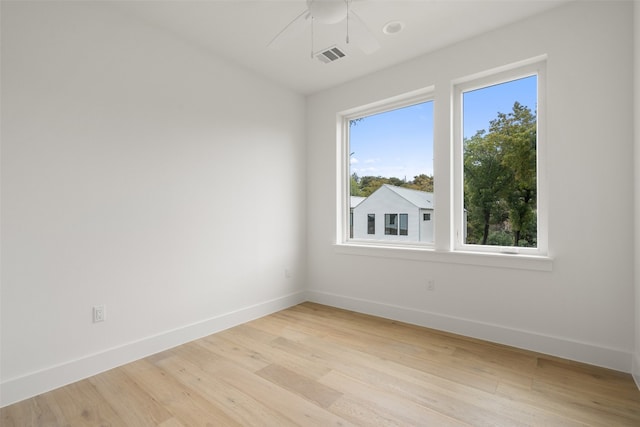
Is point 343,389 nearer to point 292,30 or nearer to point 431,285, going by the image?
point 431,285

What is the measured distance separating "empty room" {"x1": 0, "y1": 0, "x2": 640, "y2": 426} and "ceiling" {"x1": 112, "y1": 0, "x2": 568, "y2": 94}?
21 millimetres

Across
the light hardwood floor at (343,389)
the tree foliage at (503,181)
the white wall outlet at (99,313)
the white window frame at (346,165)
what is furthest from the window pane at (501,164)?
the white wall outlet at (99,313)

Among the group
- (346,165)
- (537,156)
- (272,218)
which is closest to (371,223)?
(346,165)

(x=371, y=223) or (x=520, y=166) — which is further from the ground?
(x=520, y=166)

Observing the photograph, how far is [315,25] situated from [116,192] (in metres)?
1.98

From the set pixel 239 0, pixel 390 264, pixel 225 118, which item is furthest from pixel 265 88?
pixel 390 264

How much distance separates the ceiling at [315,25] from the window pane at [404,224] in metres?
1.56

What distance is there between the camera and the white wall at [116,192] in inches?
75.3

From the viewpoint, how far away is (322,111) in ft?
12.7

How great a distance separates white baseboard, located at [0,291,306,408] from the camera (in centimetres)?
187

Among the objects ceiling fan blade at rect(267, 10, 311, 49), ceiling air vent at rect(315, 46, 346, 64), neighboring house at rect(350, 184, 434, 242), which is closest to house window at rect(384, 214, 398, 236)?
neighboring house at rect(350, 184, 434, 242)

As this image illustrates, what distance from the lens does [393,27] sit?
8.38 feet

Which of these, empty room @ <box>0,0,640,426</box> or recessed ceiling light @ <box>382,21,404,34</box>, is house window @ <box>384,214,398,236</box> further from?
recessed ceiling light @ <box>382,21,404,34</box>

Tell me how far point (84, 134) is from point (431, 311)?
10.3ft
